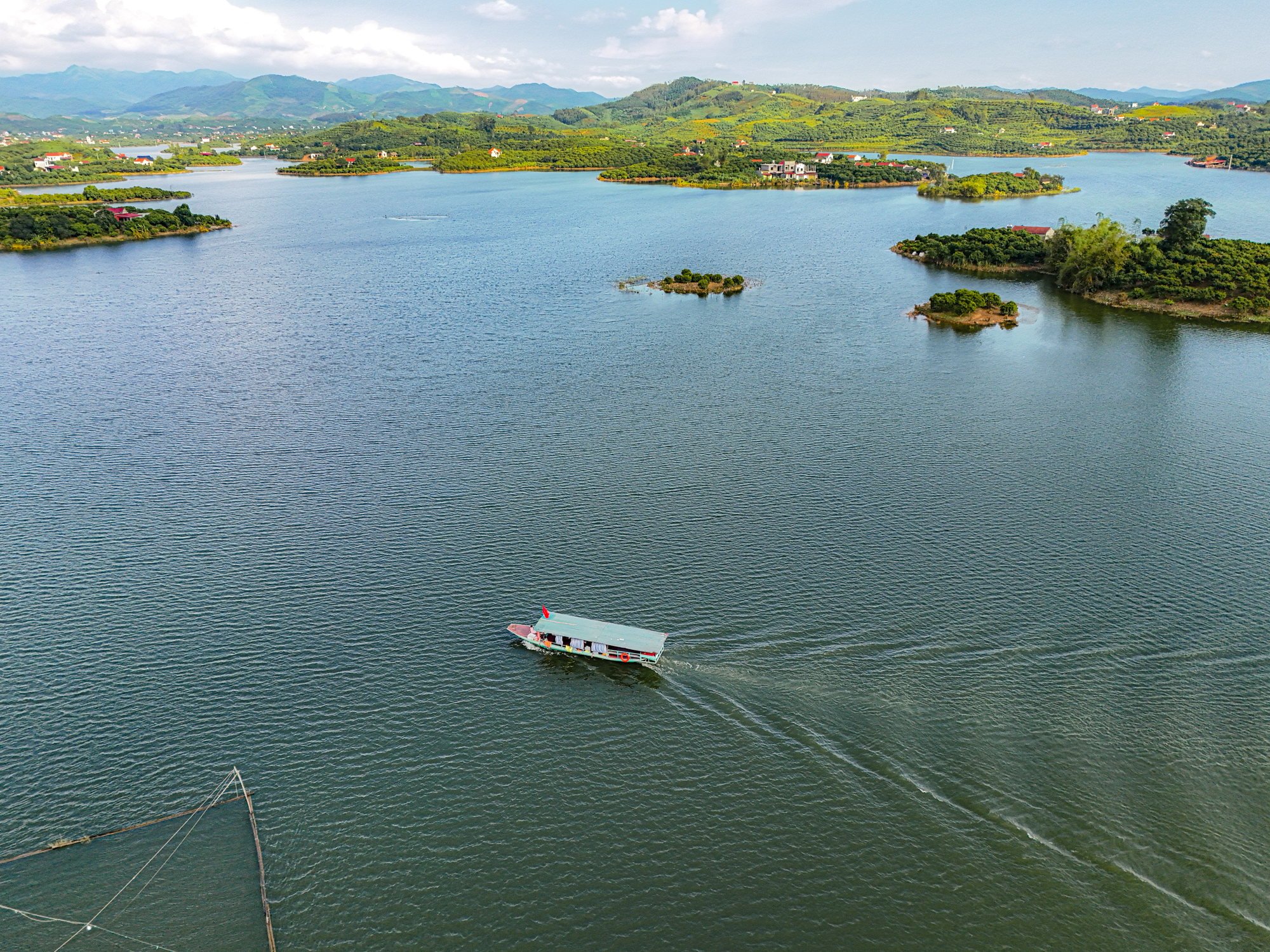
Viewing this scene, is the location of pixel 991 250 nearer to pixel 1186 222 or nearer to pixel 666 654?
pixel 1186 222

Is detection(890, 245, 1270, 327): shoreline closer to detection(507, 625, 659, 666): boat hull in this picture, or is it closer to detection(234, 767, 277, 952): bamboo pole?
detection(507, 625, 659, 666): boat hull

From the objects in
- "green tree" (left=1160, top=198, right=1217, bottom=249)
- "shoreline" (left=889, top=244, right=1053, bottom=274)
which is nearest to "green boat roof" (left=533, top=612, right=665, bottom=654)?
"green tree" (left=1160, top=198, right=1217, bottom=249)

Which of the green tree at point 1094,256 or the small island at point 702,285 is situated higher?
the green tree at point 1094,256

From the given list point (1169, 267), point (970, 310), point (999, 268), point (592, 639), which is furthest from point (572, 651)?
point (999, 268)

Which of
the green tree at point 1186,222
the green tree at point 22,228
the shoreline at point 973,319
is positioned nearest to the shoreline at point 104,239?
the green tree at point 22,228

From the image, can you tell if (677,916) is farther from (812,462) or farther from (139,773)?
(812,462)

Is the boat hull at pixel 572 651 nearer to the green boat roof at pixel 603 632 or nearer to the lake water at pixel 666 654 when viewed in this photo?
the green boat roof at pixel 603 632
